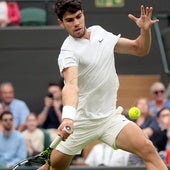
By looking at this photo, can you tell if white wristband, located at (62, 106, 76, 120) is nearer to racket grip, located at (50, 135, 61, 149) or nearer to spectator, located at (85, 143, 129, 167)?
racket grip, located at (50, 135, 61, 149)

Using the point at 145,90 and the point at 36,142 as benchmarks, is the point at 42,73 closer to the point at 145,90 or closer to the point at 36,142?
the point at 145,90

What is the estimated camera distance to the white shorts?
31.0 feet

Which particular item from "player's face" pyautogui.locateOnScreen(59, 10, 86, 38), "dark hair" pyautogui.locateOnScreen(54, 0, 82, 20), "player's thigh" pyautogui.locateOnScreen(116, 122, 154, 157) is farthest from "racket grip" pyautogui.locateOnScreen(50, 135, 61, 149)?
"dark hair" pyautogui.locateOnScreen(54, 0, 82, 20)

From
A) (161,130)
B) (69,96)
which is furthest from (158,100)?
(69,96)

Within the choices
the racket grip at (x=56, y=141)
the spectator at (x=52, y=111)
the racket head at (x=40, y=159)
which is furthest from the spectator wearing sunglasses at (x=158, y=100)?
the racket grip at (x=56, y=141)

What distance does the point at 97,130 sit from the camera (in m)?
9.53

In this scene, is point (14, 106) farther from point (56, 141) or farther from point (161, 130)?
point (56, 141)

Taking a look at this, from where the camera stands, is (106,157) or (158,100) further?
(158,100)

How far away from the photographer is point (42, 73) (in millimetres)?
16719

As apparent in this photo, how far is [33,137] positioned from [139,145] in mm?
5068

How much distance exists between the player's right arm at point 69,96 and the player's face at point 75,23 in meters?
0.38

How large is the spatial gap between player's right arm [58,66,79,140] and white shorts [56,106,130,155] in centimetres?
69

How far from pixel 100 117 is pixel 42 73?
732 cm

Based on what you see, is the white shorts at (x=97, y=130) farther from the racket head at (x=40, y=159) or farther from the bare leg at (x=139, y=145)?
the racket head at (x=40, y=159)
